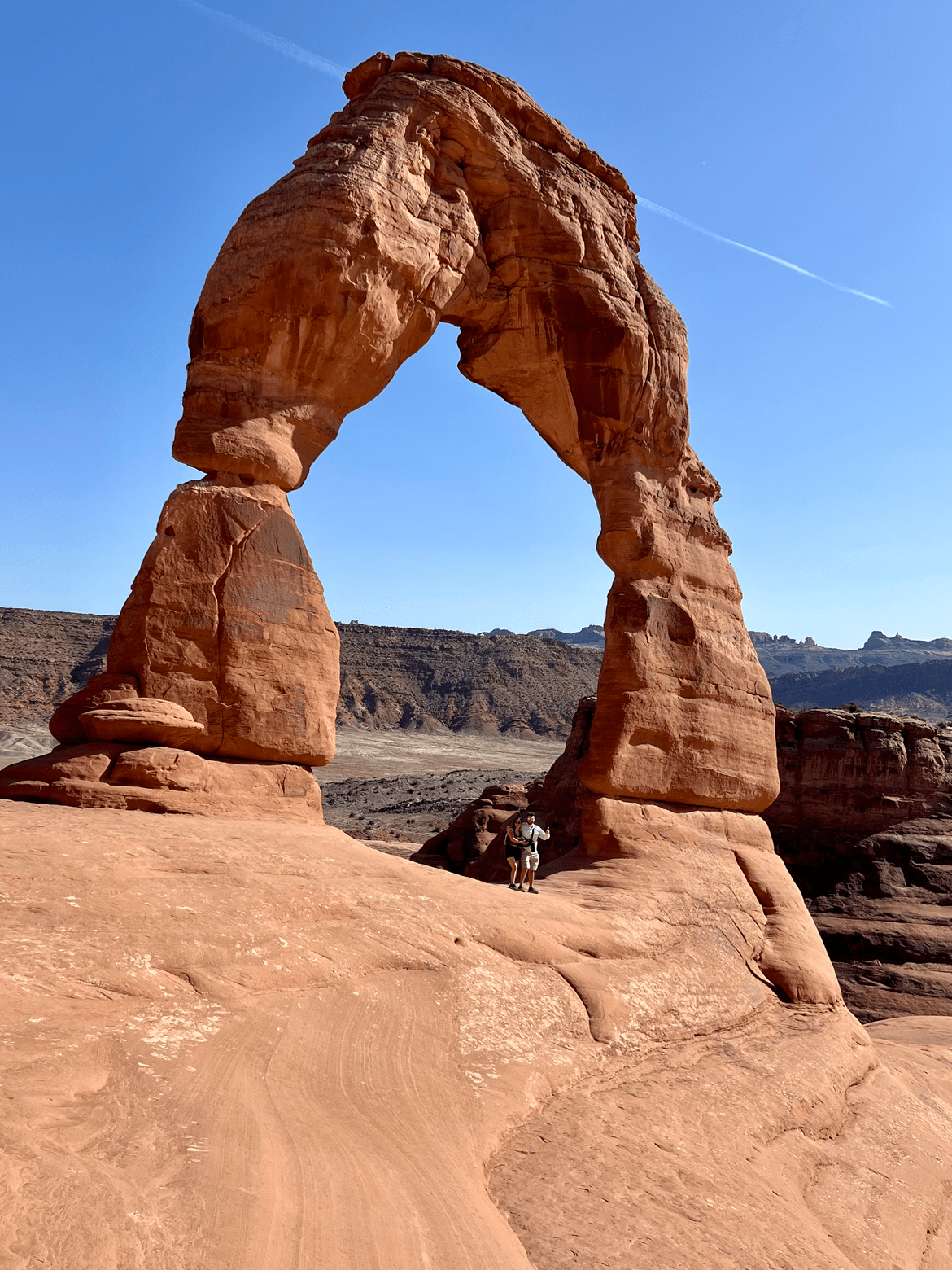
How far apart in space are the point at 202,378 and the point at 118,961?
447 cm

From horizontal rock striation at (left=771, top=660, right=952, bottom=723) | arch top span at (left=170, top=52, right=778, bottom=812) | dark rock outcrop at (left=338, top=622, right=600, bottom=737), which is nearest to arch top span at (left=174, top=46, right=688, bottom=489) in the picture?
arch top span at (left=170, top=52, right=778, bottom=812)

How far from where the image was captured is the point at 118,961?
13.5 feet

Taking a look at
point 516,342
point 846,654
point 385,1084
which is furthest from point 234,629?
point 846,654

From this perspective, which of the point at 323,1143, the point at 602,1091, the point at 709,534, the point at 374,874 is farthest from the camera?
the point at 709,534

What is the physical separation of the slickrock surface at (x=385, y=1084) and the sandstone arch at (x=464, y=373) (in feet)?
5.11

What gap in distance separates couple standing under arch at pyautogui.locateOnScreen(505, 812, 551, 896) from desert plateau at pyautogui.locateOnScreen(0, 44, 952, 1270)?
104mm

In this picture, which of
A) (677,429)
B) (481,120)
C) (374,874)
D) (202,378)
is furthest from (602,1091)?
(481,120)

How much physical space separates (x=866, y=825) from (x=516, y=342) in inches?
564

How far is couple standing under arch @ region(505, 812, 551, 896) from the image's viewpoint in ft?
25.5

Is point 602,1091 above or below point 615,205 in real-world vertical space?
below

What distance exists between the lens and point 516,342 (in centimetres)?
959

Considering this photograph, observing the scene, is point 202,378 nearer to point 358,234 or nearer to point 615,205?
point 358,234

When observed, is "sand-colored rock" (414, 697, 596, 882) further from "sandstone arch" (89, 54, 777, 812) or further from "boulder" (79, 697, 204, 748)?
"boulder" (79, 697, 204, 748)

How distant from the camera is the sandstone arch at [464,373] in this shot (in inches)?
265
